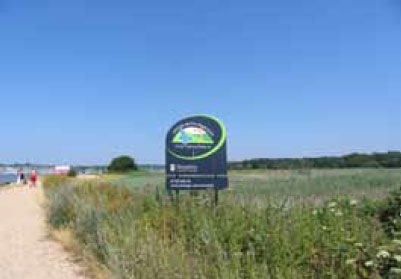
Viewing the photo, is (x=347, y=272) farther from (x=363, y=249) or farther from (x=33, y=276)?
(x=33, y=276)

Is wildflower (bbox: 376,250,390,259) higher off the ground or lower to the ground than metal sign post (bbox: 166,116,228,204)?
lower

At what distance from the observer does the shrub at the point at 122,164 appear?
8772 centimetres

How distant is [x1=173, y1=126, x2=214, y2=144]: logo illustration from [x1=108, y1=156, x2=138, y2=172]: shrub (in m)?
Result: 74.6

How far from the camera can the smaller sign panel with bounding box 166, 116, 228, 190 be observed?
466 inches

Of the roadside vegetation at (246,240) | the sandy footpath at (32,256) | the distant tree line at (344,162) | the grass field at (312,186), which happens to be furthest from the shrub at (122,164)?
the roadside vegetation at (246,240)

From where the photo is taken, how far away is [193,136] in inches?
476

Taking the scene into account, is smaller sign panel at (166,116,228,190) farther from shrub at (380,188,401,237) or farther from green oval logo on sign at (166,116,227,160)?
shrub at (380,188,401,237)

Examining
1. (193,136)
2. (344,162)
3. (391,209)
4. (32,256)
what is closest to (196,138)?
(193,136)

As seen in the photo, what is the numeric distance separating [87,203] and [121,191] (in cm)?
235

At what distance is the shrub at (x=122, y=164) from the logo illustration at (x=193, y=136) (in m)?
74.6

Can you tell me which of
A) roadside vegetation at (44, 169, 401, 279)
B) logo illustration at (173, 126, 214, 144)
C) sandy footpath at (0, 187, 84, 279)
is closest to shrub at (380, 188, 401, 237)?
roadside vegetation at (44, 169, 401, 279)

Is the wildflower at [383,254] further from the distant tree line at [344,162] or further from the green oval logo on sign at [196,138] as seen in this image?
the distant tree line at [344,162]

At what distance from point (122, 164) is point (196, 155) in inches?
3114

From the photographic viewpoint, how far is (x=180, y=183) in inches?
466
